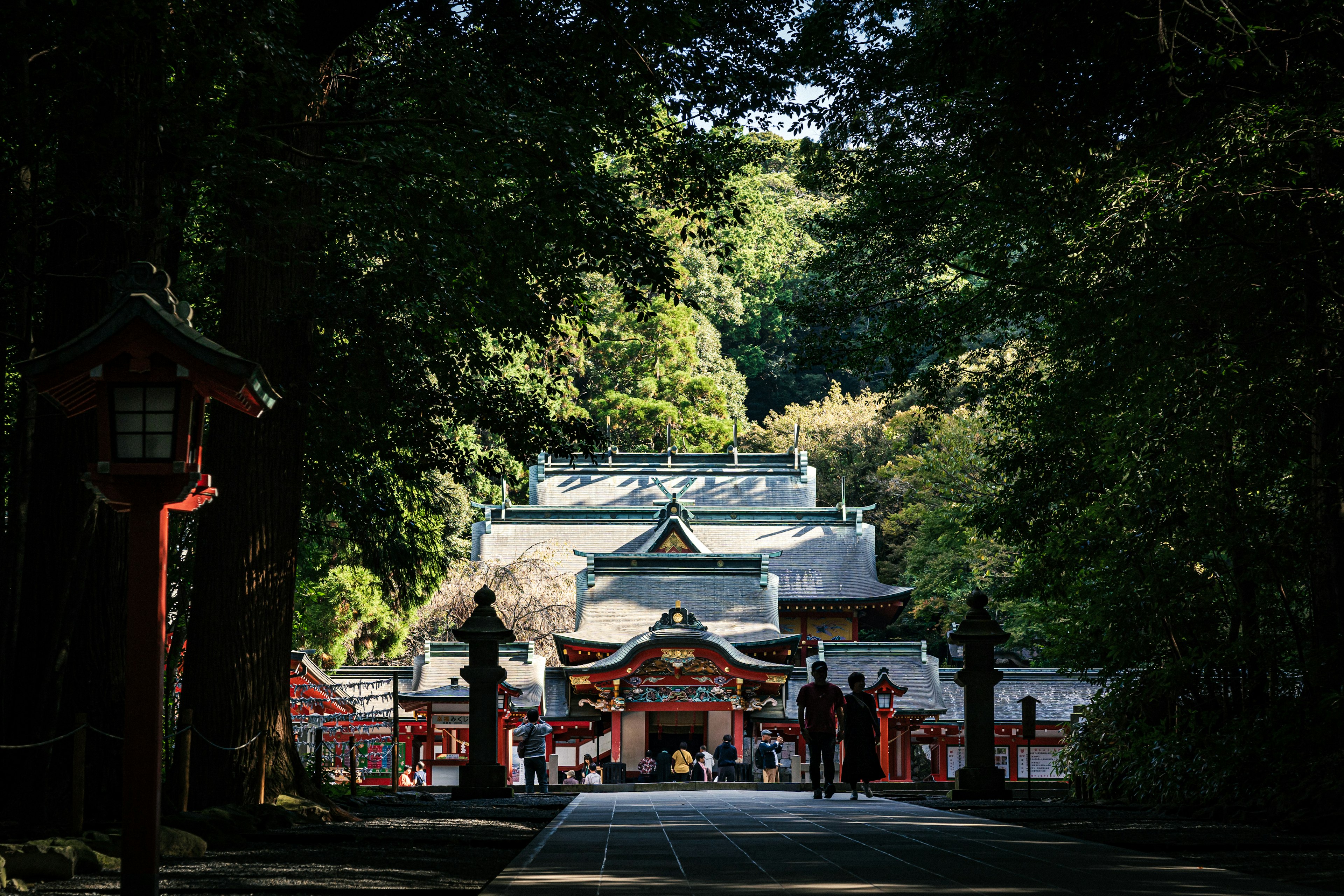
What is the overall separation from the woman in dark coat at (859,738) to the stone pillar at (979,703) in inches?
38.5

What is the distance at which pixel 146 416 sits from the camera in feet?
17.9

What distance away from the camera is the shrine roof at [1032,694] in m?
27.4

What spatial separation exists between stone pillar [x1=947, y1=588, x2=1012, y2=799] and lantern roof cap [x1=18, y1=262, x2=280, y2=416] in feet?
33.0

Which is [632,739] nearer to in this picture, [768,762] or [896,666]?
[768,762]

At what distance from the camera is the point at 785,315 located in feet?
49.1

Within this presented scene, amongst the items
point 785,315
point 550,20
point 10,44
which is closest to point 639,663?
point 785,315

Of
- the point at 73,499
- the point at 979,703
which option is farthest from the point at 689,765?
the point at 73,499

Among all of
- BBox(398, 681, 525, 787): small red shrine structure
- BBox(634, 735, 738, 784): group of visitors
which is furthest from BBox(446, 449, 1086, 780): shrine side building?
BBox(398, 681, 525, 787): small red shrine structure

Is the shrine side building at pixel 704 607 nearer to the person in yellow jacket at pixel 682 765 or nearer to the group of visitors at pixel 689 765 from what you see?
A: the group of visitors at pixel 689 765

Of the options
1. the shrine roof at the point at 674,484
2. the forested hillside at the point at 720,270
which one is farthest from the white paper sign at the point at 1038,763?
the forested hillside at the point at 720,270

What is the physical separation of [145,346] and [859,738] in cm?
964

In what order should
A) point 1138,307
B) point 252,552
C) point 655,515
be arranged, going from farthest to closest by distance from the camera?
point 655,515, point 252,552, point 1138,307

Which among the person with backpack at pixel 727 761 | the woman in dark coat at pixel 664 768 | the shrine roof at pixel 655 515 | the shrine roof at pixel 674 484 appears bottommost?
the woman in dark coat at pixel 664 768

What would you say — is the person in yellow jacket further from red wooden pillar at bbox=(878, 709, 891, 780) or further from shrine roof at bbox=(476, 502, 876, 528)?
shrine roof at bbox=(476, 502, 876, 528)
